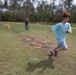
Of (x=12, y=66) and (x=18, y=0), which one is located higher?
(x=18, y=0)

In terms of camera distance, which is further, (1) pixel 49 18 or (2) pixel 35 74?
(1) pixel 49 18

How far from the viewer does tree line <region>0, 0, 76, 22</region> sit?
204 feet

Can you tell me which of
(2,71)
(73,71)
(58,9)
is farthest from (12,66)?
(58,9)

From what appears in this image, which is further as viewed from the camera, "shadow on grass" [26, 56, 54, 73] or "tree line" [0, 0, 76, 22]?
"tree line" [0, 0, 76, 22]

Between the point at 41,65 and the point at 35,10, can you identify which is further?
the point at 35,10

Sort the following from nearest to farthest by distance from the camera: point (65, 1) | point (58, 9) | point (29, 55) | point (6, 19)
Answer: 1. point (29, 55)
2. point (6, 19)
3. point (58, 9)
4. point (65, 1)

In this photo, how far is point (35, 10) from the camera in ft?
232

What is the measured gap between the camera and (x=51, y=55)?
25.3 feet

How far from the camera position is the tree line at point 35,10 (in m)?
62.1

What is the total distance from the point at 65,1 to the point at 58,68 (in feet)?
255

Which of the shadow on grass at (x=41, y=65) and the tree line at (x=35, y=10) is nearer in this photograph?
the shadow on grass at (x=41, y=65)

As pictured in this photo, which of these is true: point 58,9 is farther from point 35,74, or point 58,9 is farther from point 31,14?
point 35,74

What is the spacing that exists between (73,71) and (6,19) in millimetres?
56642

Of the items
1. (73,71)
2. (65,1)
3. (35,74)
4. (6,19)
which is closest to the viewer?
(35,74)
